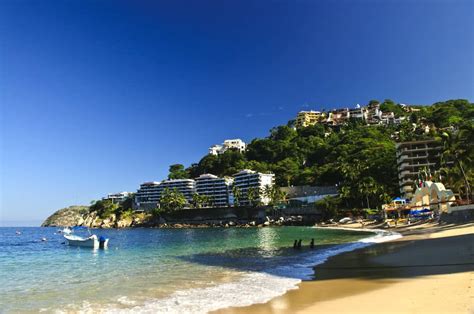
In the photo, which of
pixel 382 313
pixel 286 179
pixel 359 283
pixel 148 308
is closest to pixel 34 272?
pixel 148 308

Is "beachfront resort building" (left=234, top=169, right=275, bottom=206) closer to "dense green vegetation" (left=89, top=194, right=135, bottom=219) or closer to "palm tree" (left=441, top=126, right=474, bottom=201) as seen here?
"dense green vegetation" (left=89, top=194, right=135, bottom=219)

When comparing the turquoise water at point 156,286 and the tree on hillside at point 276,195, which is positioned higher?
the tree on hillside at point 276,195

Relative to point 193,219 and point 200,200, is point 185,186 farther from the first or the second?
point 193,219

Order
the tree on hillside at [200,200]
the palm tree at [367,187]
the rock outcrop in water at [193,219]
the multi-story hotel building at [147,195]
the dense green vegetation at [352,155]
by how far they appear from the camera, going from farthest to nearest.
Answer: the multi-story hotel building at [147,195]
the tree on hillside at [200,200]
the rock outcrop in water at [193,219]
the dense green vegetation at [352,155]
the palm tree at [367,187]

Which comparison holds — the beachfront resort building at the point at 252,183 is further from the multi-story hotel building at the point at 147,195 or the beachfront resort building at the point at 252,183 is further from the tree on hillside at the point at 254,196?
the multi-story hotel building at the point at 147,195

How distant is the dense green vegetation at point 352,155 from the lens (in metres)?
86.2

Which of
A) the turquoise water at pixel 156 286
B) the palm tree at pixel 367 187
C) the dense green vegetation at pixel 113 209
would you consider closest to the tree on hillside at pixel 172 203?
the dense green vegetation at pixel 113 209

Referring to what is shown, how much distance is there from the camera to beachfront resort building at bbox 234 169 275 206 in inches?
5222

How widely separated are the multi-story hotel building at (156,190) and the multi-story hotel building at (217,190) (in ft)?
24.6

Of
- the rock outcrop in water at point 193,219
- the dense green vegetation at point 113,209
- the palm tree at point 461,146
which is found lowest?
the rock outcrop in water at point 193,219

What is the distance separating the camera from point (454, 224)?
40.4 m

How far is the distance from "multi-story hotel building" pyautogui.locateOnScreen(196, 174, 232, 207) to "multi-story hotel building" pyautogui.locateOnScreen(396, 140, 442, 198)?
2903 inches

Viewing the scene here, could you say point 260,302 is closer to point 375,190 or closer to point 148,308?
point 148,308

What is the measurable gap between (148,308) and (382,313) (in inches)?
325
